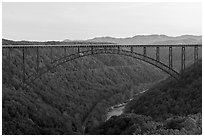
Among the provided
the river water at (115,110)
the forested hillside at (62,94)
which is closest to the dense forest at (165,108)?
the river water at (115,110)

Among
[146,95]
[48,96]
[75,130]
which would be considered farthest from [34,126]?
[146,95]

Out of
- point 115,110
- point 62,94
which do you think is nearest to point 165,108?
point 115,110

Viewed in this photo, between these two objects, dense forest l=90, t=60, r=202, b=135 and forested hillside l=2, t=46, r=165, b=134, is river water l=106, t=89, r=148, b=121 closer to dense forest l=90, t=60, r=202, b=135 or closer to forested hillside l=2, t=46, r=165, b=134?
forested hillside l=2, t=46, r=165, b=134

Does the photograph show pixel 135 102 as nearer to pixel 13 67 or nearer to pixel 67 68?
pixel 13 67

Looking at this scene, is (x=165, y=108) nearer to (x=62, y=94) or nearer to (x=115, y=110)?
(x=115, y=110)

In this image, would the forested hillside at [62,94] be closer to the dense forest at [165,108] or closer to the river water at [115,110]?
the river water at [115,110]

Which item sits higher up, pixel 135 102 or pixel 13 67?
pixel 13 67
